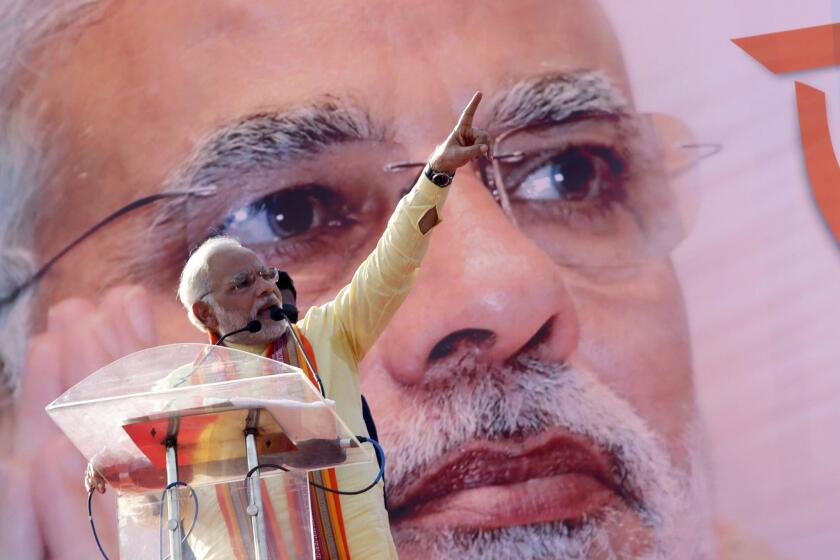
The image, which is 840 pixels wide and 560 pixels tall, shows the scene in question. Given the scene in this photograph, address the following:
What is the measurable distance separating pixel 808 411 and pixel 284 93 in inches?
69.5

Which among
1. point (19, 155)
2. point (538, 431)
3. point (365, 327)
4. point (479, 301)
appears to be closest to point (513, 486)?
point (538, 431)

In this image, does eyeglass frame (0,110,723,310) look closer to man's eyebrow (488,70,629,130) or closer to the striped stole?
man's eyebrow (488,70,629,130)

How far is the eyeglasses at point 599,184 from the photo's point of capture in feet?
11.9

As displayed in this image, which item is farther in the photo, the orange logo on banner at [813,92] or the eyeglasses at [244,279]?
the orange logo on banner at [813,92]

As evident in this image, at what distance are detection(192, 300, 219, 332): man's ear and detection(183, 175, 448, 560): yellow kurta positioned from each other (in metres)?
0.18

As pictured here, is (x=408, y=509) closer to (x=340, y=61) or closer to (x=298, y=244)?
(x=298, y=244)

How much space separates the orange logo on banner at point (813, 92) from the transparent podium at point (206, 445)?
2.05 metres

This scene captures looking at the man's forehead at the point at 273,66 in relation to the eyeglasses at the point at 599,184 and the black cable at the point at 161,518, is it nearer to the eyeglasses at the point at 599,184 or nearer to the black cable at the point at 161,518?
the eyeglasses at the point at 599,184

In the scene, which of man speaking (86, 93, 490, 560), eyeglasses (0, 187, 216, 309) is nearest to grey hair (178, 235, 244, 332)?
man speaking (86, 93, 490, 560)

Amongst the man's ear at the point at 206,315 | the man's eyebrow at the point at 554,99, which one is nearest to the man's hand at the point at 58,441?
the man's eyebrow at the point at 554,99

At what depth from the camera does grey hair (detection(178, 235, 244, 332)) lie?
2.35 meters

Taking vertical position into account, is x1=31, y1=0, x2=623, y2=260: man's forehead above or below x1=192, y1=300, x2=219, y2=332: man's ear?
above

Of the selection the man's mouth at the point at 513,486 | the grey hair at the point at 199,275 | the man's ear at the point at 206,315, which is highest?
the grey hair at the point at 199,275

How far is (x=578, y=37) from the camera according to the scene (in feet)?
12.3
